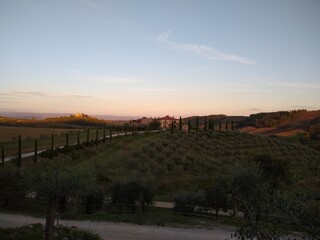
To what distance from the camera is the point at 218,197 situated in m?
23.5

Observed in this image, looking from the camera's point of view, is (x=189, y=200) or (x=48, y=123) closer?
(x=189, y=200)

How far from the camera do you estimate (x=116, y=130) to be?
92.9m

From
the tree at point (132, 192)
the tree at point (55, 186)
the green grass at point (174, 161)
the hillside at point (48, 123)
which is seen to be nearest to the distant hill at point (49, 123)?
the hillside at point (48, 123)

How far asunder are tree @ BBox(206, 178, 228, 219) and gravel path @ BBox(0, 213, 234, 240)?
4.96 metres

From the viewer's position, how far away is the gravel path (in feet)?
55.0

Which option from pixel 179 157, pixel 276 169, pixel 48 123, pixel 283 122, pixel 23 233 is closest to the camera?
pixel 23 233

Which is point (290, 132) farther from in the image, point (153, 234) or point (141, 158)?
point (153, 234)

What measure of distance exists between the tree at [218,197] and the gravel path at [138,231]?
16.3 feet

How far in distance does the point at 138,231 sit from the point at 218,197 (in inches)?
313

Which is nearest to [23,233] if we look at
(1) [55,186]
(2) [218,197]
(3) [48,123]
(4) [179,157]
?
(1) [55,186]

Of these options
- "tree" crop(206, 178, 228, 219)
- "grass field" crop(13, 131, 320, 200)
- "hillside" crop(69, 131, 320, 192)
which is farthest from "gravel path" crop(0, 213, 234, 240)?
"hillside" crop(69, 131, 320, 192)

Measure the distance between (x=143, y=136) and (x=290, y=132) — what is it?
239 ft

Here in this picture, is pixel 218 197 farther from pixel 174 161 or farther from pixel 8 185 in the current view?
pixel 174 161

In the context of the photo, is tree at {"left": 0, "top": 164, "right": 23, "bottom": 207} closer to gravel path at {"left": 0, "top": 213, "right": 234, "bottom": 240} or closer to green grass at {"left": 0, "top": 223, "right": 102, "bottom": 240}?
gravel path at {"left": 0, "top": 213, "right": 234, "bottom": 240}
